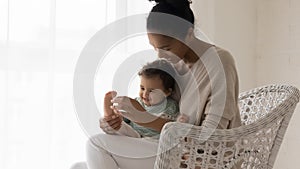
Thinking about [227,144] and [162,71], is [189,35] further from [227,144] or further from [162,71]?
[227,144]

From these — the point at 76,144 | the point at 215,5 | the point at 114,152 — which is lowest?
the point at 76,144

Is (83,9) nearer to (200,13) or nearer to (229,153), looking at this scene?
(200,13)

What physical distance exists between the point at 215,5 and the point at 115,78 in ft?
2.74

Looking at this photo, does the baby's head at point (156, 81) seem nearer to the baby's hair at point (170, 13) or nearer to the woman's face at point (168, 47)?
the woman's face at point (168, 47)

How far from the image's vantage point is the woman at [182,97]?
1.49 metres

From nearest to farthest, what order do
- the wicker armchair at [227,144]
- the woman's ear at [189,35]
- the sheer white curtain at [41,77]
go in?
the wicker armchair at [227,144]
the woman's ear at [189,35]
the sheer white curtain at [41,77]

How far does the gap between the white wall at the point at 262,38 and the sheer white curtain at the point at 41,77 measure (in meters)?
0.70

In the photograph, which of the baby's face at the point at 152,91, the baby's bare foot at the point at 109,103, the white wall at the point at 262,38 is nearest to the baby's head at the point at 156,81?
the baby's face at the point at 152,91

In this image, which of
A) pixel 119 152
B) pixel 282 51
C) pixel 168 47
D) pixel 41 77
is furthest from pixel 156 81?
pixel 282 51

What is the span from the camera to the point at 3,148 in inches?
77.8

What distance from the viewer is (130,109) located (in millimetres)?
1517

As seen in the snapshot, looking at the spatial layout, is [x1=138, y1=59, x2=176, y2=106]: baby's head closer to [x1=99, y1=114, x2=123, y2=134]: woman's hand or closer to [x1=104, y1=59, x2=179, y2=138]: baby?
[x1=104, y1=59, x2=179, y2=138]: baby

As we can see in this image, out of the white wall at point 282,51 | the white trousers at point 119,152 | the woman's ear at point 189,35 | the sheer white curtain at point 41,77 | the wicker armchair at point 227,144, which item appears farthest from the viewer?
the white wall at point 282,51

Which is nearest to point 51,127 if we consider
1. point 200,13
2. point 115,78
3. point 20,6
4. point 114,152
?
point 115,78
